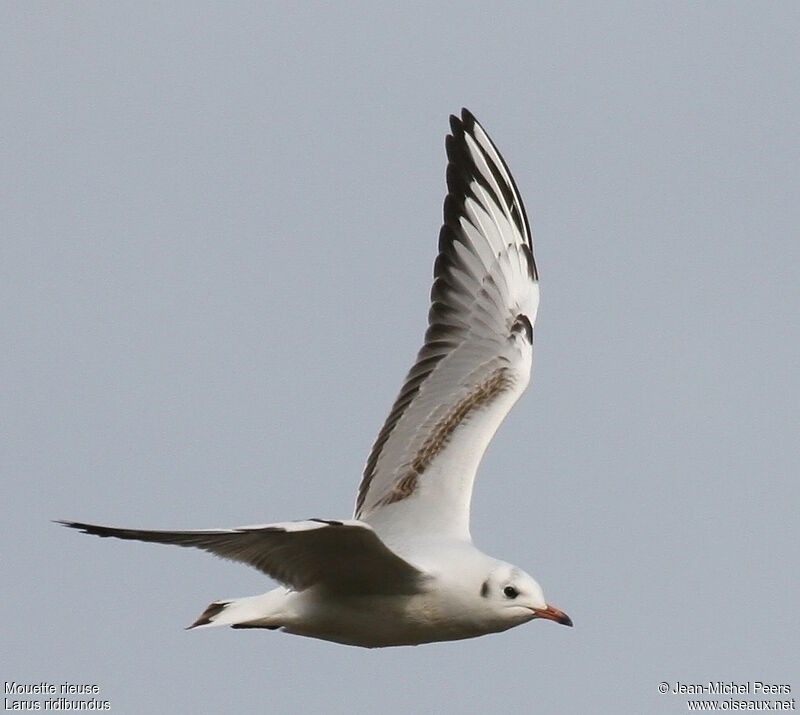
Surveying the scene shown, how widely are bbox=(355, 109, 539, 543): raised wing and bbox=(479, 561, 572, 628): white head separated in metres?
1.11

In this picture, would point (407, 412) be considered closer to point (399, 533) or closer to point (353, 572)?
point (399, 533)

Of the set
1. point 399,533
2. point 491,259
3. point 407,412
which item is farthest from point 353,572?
point 491,259

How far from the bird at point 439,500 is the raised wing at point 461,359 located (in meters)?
0.01

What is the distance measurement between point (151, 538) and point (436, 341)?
5424 millimetres

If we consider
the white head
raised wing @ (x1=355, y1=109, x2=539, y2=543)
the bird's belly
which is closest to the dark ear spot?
raised wing @ (x1=355, y1=109, x2=539, y2=543)

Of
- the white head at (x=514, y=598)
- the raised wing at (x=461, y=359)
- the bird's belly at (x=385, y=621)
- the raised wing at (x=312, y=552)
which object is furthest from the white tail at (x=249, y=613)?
the white head at (x=514, y=598)

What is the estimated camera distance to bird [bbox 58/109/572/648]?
11.9 m

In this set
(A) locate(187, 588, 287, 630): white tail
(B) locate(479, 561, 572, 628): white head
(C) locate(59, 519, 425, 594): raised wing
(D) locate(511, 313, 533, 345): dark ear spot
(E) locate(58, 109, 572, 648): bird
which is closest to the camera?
(C) locate(59, 519, 425, 594): raised wing

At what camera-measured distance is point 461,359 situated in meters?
15.2

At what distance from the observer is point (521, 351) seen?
15359mm

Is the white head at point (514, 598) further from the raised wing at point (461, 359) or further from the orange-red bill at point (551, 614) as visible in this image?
the raised wing at point (461, 359)

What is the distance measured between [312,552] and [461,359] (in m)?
3.84

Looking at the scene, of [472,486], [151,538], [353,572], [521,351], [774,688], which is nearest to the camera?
[151,538]

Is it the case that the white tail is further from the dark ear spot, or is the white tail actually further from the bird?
the dark ear spot
